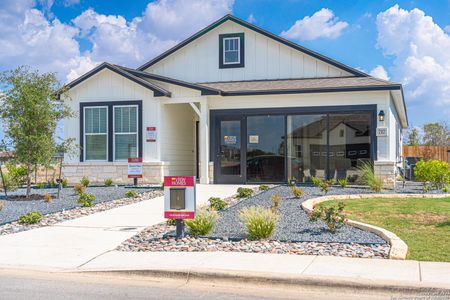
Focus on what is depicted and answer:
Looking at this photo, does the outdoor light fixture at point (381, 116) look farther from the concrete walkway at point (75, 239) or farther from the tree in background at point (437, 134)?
the tree in background at point (437, 134)

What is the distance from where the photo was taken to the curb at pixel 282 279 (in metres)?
5.73

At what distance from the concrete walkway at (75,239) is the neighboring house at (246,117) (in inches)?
256

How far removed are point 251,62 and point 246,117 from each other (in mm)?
3261

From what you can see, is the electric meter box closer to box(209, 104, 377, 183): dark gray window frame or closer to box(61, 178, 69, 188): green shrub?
box(209, 104, 377, 183): dark gray window frame

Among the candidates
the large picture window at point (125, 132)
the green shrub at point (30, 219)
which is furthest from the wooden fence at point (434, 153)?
the green shrub at point (30, 219)

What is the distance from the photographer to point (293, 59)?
20672 mm

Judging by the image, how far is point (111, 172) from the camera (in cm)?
1939

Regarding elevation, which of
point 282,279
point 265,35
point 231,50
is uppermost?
point 265,35

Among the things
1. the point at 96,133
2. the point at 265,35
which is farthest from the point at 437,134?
the point at 96,133

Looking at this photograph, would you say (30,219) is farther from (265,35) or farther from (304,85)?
(265,35)

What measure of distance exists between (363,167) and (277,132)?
10.8 ft

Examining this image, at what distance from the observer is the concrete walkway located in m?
7.56

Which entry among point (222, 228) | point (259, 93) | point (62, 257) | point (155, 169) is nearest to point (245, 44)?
point (259, 93)

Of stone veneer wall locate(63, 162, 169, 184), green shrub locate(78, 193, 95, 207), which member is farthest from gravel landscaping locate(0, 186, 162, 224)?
stone veneer wall locate(63, 162, 169, 184)
